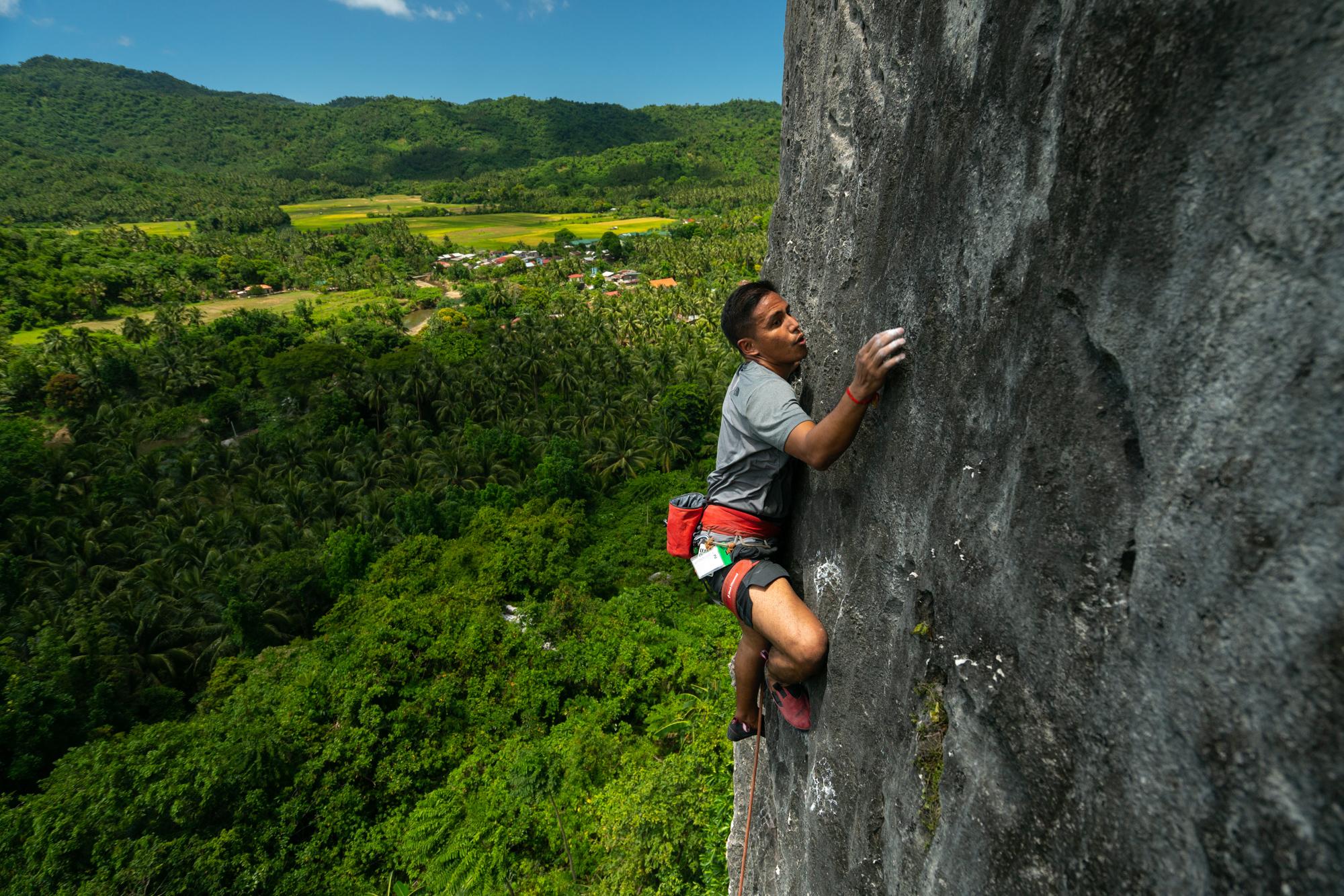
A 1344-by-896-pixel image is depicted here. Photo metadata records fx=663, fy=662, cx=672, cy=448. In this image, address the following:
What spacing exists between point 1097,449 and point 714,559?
2.54 m

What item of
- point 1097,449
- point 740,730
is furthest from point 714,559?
point 1097,449

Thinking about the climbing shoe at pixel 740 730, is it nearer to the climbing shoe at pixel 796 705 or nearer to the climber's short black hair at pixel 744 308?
the climbing shoe at pixel 796 705

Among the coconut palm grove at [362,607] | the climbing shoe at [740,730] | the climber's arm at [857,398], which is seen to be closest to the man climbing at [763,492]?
the climber's arm at [857,398]

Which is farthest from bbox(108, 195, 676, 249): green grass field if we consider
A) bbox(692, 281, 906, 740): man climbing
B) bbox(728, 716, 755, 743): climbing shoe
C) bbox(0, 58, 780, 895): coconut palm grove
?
bbox(692, 281, 906, 740): man climbing

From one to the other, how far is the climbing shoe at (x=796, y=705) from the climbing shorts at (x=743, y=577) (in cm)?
61

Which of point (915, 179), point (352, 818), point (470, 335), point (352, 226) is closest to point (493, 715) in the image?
point (352, 818)

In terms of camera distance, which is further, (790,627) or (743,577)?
(743,577)

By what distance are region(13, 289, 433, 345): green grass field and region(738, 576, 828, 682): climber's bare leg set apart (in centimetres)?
8196

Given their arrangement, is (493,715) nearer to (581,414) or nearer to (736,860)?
(736,860)

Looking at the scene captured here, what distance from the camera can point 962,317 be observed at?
2.68 m

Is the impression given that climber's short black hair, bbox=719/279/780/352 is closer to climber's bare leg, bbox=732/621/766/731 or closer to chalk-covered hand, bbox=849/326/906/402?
chalk-covered hand, bbox=849/326/906/402

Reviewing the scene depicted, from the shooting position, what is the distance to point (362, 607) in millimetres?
27953

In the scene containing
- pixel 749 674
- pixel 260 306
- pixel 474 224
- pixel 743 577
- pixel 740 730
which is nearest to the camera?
pixel 743 577

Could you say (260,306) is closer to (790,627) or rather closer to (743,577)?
(743,577)
